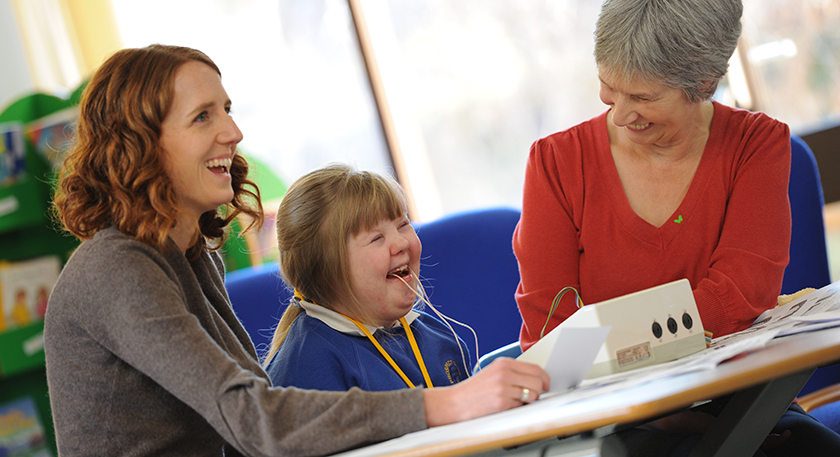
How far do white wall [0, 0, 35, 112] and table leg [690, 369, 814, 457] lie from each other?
343 cm

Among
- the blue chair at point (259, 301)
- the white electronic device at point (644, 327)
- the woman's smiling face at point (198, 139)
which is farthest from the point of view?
the blue chair at point (259, 301)

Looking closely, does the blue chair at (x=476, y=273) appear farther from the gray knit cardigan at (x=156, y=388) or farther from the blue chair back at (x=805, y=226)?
the gray knit cardigan at (x=156, y=388)

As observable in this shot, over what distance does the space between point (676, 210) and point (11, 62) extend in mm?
3219

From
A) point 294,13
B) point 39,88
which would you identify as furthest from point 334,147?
point 39,88

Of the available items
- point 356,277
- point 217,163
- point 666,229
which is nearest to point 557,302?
point 666,229

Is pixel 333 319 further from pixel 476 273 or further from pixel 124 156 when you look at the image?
pixel 476 273

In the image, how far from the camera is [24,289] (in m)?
2.45

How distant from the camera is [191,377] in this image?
2.73 ft

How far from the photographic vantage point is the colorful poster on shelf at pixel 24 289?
2.42 meters

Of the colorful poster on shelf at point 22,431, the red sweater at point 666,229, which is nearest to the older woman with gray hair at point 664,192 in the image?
the red sweater at point 666,229

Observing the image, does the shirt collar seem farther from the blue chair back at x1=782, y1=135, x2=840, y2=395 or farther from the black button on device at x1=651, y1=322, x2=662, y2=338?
the blue chair back at x1=782, y1=135, x2=840, y2=395

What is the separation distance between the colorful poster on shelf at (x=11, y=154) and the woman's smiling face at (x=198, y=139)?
166 cm

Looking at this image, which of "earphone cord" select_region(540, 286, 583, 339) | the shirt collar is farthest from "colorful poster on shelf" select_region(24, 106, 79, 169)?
"earphone cord" select_region(540, 286, 583, 339)

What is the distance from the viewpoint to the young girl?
128 cm
